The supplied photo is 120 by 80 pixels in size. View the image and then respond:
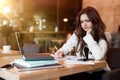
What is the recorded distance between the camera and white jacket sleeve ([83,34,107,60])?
1662mm

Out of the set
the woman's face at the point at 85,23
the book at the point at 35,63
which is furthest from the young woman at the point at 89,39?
the book at the point at 35,63

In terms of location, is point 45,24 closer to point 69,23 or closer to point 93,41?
point 69,23

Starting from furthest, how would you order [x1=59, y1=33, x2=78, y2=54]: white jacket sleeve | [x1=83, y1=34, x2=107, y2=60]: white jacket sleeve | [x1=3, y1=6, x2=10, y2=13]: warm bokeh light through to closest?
[x1=3, y1=6, x2=10, y2=13]: warm bokeh light
[x1=59, y1=33, x2=78, y2=54]: white jacket sleeve
[x1=83, y1=34, x2=107, y2=60]: white jacket sleeve

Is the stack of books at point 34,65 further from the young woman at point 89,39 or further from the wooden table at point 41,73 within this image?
the young woman at point 89,39

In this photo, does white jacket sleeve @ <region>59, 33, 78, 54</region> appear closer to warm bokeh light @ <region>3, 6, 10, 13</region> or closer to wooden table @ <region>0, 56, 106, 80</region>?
wooden table @ <region>0, 56, 106, 80</region>

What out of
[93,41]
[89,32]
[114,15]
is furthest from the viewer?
[114,15]

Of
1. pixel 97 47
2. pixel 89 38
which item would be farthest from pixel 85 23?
pixel 97 47

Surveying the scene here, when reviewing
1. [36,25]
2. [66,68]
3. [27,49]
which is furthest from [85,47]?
[36,25]

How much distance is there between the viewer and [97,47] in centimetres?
172

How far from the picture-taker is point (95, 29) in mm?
1920

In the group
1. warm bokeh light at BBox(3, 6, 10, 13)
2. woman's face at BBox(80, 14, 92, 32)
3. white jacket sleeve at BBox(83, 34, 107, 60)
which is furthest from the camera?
warm bokeh light at BBox(3, 6, 10, 13)

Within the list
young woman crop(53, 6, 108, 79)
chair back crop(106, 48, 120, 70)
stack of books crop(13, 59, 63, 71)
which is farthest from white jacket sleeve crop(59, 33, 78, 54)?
stack of books crop(13, 59, 63, 71)

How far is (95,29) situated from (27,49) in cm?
105

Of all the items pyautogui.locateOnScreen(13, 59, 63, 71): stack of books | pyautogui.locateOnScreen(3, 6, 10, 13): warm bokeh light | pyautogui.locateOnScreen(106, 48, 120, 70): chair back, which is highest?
pyautogui.locateOnScreen(3, 6, 10, 13): warm bokeh light
